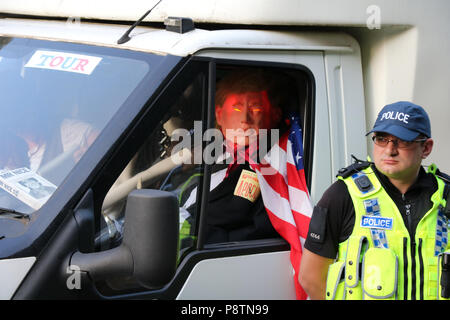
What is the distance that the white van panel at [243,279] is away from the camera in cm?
306

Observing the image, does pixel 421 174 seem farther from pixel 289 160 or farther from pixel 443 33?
pixel 443 33

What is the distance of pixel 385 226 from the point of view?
302 cm

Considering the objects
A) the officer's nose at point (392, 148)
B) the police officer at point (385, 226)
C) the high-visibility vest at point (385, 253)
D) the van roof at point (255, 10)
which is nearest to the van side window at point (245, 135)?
the van roof at point (255, 10)

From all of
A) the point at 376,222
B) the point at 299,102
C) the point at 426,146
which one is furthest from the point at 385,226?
the point at 299,102

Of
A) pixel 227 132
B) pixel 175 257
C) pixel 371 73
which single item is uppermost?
pixel 371 73

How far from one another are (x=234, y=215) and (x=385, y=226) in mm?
727

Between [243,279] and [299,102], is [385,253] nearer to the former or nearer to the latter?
[243,279]

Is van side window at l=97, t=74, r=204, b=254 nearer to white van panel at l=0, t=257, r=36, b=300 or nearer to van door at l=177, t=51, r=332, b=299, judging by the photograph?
van door at l=177, t=51, r=332, b=299

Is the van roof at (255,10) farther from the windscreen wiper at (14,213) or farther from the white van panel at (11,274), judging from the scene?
the white van panel at (11,274)

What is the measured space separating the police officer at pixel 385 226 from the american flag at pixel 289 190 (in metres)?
0.24
